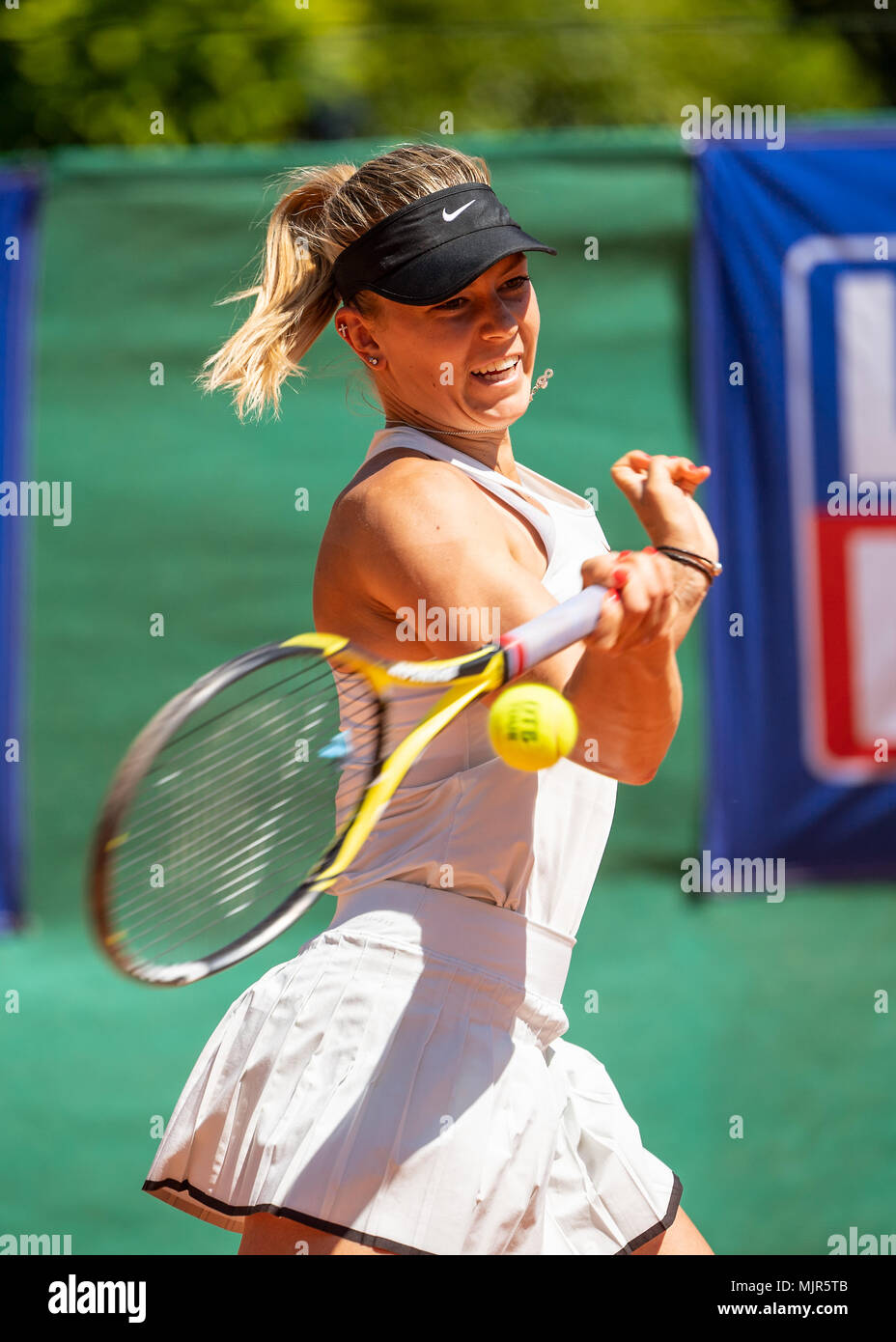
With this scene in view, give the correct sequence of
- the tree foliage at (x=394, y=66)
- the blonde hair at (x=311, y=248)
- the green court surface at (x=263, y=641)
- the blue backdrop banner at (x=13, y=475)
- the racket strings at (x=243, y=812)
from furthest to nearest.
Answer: the tree foliage at (x=394, y=66) < the blue backdrop banner at (x=13, y=475) < the green court surface at (x=263, y=641) < the blonde hair at (x=311, y=248) < the racket strings at (x=243, y=812)

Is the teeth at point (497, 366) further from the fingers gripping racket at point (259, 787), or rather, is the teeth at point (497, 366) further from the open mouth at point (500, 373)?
the fingers gripping racket at point (259, 787)

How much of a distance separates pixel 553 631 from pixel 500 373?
48 centimetres

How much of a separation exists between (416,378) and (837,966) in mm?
2152

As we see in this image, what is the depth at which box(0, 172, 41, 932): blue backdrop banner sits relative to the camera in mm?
3752

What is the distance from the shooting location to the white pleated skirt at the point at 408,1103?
1.81 m

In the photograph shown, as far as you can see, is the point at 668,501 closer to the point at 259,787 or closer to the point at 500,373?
the point at 500,373

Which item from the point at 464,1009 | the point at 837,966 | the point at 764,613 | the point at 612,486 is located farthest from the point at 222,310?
the point at 464,1009

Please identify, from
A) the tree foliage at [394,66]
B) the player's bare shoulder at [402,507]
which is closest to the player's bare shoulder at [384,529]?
the player's bare shoulder at [402,507]

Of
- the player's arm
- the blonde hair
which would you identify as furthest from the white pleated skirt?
the blonde hair

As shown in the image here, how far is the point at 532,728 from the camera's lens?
1653 mm

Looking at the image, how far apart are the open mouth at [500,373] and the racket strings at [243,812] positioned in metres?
0.42

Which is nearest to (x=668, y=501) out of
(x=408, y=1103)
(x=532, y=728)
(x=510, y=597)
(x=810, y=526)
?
(x=510, y=597)

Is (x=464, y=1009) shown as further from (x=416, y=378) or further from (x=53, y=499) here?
(x=53, y=499)

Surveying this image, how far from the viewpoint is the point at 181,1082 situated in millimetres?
3590
